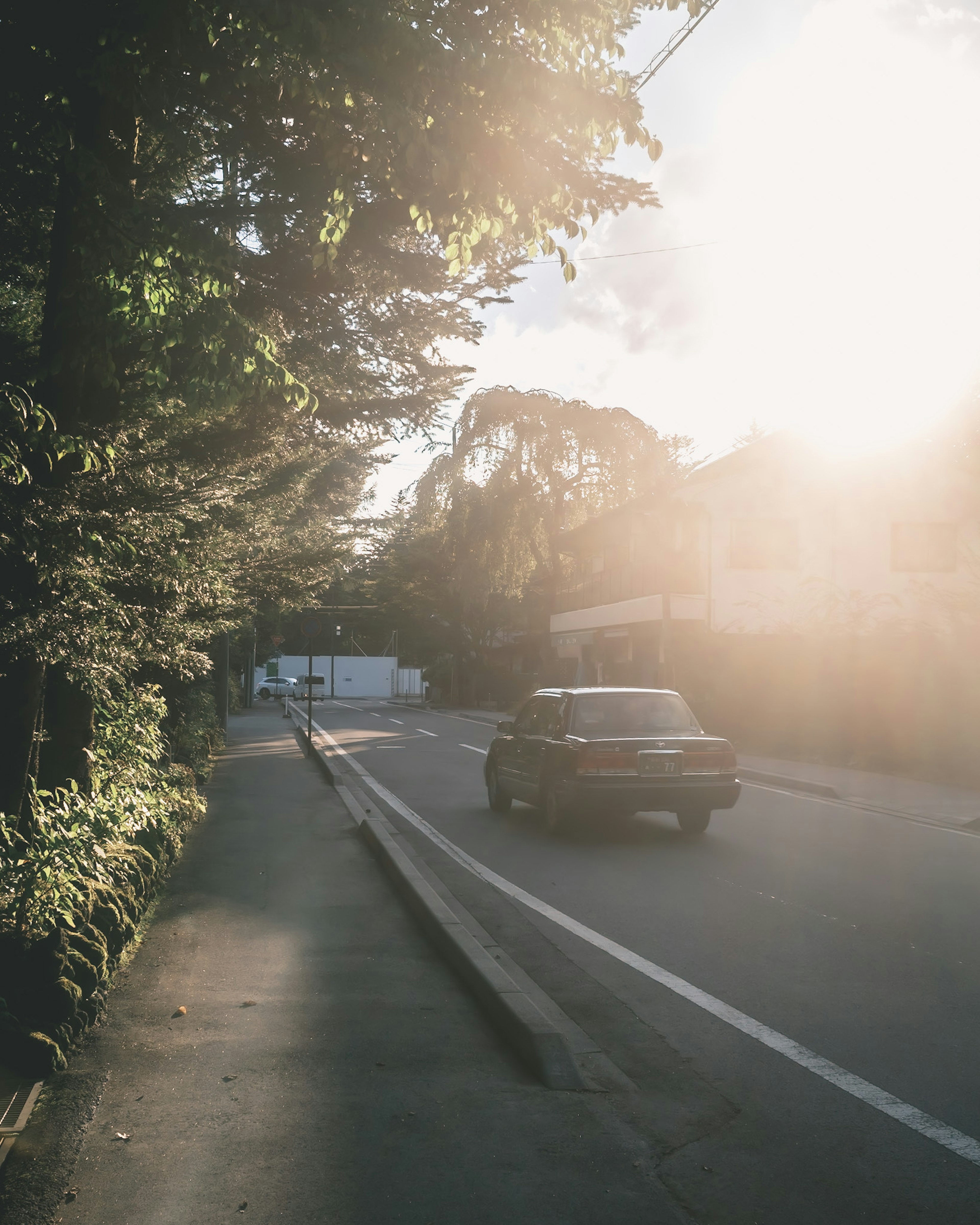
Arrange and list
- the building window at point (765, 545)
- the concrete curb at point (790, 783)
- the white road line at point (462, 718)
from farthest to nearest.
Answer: the white road line at point (462, 718), the building window at point (765, 545), the concrete curb at point (790, 783)

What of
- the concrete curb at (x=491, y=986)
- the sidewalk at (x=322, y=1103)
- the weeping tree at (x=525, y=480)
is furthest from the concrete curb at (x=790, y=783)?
the weeping tree at (x=525, y=480)

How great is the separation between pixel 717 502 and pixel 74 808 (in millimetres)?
26062

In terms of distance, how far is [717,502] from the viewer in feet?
101

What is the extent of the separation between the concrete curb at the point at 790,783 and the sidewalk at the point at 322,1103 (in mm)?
11000

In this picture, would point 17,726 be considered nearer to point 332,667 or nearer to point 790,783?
point 790,783

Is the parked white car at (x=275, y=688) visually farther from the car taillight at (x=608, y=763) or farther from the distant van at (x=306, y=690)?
the car taillight at (x=608, y=763)

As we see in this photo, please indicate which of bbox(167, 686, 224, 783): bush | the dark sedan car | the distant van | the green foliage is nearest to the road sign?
bbox(167, 686, 224, 783): bush

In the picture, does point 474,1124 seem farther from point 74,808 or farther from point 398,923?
point 74,808

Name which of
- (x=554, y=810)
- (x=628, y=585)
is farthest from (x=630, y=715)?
(x=628, y=585)

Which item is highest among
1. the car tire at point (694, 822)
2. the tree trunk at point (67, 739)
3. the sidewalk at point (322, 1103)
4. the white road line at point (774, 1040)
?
the tree trunk at point (67, 739)

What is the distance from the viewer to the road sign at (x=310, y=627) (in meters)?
23.3

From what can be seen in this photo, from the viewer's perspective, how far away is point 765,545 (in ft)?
102

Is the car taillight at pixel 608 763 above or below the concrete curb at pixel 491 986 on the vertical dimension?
above

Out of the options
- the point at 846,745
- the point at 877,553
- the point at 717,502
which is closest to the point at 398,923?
the point at 846,745
